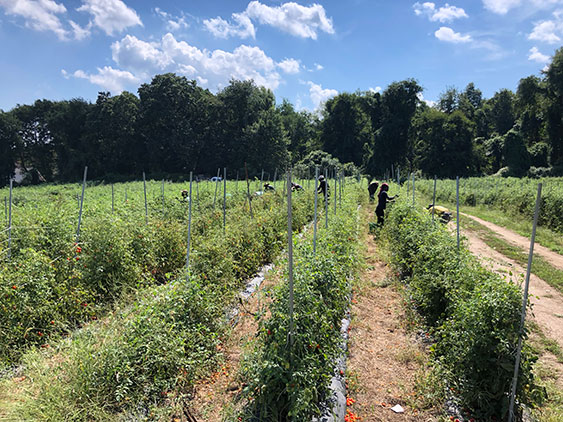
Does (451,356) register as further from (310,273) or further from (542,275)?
(542,275)

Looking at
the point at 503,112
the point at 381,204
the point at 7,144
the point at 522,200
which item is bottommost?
the point at 381,204

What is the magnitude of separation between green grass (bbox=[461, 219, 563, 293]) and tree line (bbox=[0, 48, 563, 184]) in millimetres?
28029

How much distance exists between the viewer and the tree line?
37.9 metres

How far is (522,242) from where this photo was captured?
9.76 metres

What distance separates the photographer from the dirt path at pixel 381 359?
3.35 metres

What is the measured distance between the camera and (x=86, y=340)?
3.47 m

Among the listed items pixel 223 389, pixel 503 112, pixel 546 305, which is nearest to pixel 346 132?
pixel 503 112

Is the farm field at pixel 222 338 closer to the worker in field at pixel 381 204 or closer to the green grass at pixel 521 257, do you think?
the green grass at pixel 521 257

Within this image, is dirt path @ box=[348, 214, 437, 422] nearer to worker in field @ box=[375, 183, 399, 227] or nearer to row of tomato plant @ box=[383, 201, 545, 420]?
row of tomato plant @ box=[383, 201, 545, 420]

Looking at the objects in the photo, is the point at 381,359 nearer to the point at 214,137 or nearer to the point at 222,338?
the point at 222,338

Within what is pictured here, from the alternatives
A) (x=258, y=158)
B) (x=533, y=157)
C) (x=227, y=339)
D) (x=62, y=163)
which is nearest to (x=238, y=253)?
(x=227, y=339)

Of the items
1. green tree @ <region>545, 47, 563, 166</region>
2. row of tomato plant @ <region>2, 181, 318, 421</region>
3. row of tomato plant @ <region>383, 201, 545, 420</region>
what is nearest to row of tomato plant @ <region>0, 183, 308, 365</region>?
row of tomato plant @ <region>2, 181, 318, 421</region>

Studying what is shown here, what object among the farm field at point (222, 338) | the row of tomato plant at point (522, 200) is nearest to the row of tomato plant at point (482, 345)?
the farm field at point (222, 338)

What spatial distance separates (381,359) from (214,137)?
131 feet
